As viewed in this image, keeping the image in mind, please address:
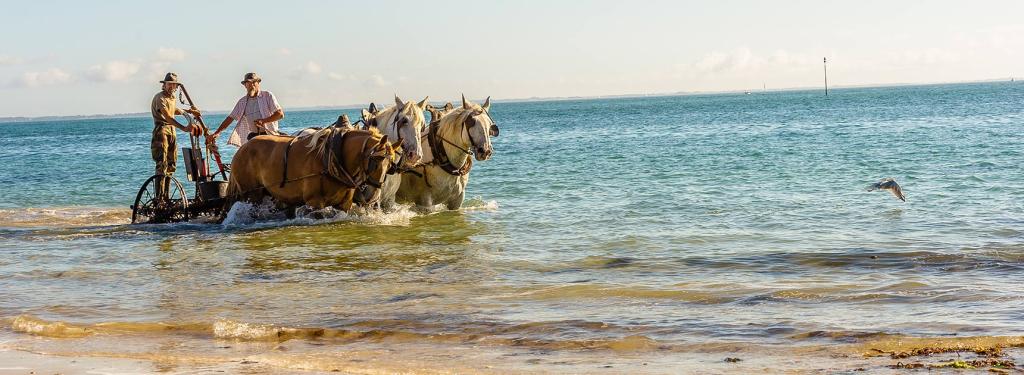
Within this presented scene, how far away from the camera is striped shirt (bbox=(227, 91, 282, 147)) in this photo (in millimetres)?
12844

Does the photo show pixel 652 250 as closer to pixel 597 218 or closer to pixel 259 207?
pixel 597 218

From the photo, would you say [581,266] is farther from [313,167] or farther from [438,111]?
[438,111]

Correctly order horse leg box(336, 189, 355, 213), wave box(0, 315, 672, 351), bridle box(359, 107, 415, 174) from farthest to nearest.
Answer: horse leg box(336, 189, 355, 213) < bridle box(359, 107, 415, 174) < wave box(0, 315, 672, 351)

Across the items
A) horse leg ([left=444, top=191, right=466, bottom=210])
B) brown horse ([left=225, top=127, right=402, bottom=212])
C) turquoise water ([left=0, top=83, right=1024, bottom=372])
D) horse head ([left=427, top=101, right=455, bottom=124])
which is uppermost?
horse head ([left=427, top=101, right=455, bottom=124])

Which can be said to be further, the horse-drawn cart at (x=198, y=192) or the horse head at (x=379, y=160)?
the horse-drawn cart at (x=198, y=192)

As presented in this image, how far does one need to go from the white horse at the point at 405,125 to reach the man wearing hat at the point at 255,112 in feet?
3.62

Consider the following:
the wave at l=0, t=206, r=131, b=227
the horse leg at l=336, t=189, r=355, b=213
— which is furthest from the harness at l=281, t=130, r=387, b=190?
the wave at l=0, t=206, r=131, b=227

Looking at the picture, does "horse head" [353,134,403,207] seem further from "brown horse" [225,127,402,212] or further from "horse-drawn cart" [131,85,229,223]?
"horse-drawn cart" [131,85,229,223]

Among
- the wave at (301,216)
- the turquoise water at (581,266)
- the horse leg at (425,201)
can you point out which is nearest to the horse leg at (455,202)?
the turquoise water at (581,266)

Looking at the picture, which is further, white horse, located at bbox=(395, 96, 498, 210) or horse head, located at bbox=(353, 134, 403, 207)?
white horse, located at bbox=(395, 96, 498, 210)

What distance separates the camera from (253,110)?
12945 mm

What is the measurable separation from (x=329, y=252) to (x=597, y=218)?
452 centimetres

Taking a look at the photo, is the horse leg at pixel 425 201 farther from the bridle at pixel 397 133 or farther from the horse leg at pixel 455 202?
the bridle at pixel 397 133

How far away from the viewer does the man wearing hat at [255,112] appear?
12766mm
